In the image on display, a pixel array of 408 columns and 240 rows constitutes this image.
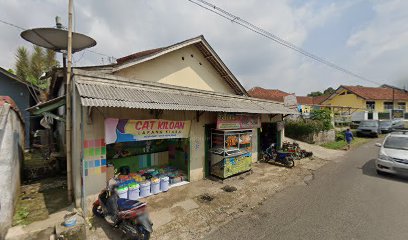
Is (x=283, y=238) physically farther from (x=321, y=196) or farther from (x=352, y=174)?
(x=352, y=174)

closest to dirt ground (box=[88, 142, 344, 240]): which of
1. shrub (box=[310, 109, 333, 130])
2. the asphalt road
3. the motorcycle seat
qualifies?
the asphalt road

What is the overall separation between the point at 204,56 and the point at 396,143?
11.0 meters

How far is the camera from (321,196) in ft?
23.0

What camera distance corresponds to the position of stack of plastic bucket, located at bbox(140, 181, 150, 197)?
6793mm

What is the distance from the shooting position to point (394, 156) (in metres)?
8.41

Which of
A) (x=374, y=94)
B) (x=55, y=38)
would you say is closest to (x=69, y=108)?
(x=55, y=38)

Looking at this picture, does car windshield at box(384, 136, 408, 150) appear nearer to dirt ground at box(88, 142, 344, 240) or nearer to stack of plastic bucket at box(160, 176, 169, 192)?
dirt ground at box(88, 142, 344, 240)

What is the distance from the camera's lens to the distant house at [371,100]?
3244 centimetres

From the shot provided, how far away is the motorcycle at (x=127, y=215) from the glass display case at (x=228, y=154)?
427cm

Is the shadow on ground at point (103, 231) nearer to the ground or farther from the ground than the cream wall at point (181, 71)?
nearer to the ground

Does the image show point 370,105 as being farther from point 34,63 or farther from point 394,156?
point 34,63

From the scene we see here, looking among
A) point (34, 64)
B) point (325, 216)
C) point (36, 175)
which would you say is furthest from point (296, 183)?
point (34, 64)

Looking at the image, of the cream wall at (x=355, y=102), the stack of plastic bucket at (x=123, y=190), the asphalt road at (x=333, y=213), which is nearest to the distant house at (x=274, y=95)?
the cream wall at (x=355, y=102)

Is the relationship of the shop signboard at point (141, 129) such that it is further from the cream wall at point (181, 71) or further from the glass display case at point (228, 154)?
the cream wall at point (181, 71)
